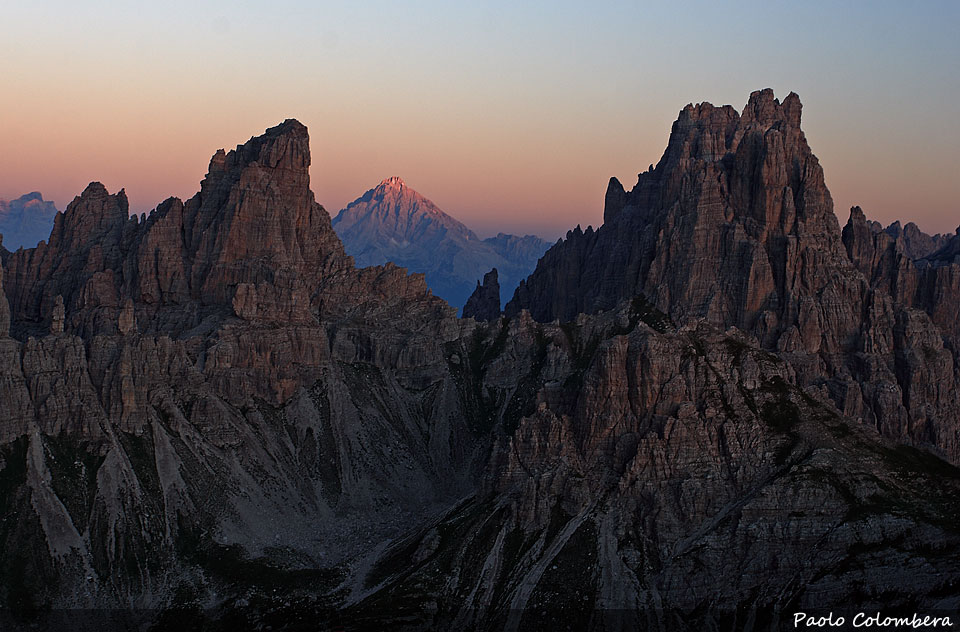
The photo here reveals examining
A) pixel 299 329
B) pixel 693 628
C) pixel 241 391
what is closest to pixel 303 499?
pixel 241 391

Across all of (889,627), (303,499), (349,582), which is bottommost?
(889,627)

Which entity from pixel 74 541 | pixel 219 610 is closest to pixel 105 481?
pixel 74 541

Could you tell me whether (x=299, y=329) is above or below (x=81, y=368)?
above

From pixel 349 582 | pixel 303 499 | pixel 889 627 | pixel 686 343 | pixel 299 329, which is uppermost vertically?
pixel 299 329

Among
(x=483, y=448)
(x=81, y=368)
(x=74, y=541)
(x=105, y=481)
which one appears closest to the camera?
(x=74, y=541)

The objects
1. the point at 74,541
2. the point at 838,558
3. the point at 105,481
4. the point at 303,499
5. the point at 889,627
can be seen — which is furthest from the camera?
the point at 303,499

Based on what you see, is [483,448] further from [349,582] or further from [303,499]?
[349,582]

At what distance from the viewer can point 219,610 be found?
424 ft

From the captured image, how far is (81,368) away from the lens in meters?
153

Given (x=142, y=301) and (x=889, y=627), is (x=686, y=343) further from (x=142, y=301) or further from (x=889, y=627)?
(x=142, y=301)

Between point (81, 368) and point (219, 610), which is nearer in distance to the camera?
point (219, 610)

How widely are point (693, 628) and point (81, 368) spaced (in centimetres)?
9296

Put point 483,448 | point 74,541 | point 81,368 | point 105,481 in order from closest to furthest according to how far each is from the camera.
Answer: point 74,541 < point 105,481 < point 81,368 < point 483,448

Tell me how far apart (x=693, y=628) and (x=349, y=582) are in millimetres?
44376
